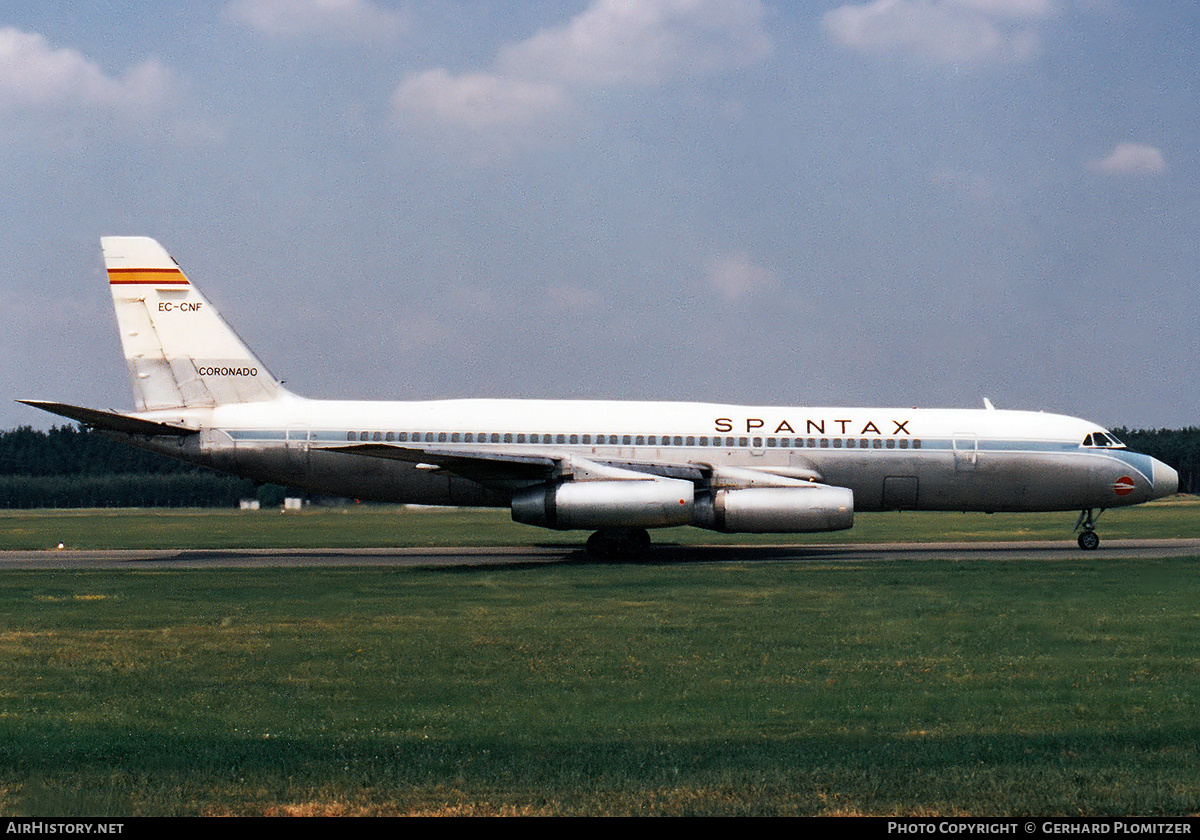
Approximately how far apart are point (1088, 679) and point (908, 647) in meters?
2.12

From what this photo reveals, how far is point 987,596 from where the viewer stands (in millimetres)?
16172

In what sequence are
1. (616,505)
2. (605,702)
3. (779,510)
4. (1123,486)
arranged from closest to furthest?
(605,702)
(616,505)
(779,510)
(1123,486)

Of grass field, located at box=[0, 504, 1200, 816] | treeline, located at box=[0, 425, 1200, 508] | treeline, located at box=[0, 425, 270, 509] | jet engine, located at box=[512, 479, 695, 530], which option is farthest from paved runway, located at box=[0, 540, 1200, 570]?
treeline, located at box=[0, 425, 270, 509]

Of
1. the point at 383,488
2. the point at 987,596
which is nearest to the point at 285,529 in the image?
the point at 383,488

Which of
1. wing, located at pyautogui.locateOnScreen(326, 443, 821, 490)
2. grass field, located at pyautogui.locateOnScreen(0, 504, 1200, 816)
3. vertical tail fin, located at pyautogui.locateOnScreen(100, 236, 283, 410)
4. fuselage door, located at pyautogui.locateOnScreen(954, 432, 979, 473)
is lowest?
grass field, located at pyautogui.locateOnScreen(0, 504, 1200, 816)

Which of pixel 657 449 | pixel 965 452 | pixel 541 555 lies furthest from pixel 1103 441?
pixel 541 555

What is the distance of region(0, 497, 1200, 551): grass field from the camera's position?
103 ft

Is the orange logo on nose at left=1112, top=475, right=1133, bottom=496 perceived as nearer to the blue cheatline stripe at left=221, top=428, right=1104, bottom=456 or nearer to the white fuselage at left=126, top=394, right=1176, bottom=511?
the white fuselage at left=126, top=394, right=1176, bottom=511

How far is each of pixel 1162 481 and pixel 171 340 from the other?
2464 cm

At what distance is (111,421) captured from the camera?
84.3 feet

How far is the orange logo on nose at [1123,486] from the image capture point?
1055 inches

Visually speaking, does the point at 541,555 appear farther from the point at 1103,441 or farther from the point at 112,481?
the point at 112,481

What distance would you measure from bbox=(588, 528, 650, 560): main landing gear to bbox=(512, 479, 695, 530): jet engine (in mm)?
1814
